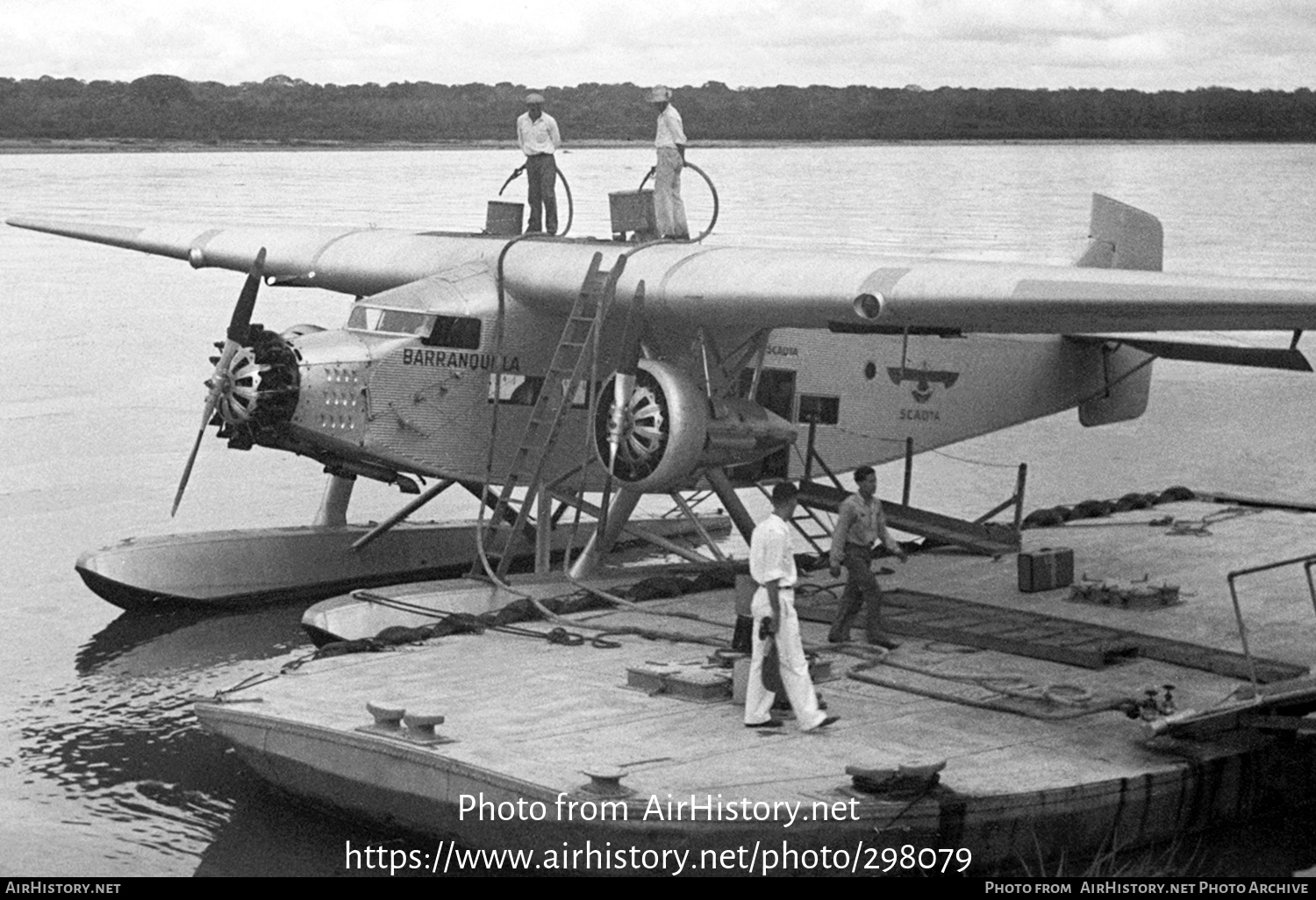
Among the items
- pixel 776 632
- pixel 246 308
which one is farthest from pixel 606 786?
pixel 246 308

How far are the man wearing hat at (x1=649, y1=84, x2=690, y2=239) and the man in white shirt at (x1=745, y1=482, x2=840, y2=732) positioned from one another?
639cm

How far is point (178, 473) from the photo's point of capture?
25312mm

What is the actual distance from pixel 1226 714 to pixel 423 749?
4723 mm

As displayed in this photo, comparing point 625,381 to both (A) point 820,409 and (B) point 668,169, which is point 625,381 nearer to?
(B) point 668,169

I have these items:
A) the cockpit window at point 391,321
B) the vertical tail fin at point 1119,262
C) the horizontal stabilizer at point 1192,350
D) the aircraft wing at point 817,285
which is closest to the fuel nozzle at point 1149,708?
the aircraft wing at point 817,285

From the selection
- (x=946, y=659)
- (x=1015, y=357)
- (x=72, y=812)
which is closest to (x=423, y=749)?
(x=72, y=812)

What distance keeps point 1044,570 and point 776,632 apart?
5402 millimetres

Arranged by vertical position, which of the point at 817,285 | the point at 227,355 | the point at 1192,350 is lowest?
the point at 1192,350

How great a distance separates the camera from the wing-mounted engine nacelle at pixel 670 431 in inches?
609

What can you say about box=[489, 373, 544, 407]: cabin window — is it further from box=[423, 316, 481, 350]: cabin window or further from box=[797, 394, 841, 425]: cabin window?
box=[797, 394, 841, 425]: cabin window

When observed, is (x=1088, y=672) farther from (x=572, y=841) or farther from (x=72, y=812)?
(x=72, y=812)

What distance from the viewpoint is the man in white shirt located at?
37.1ft

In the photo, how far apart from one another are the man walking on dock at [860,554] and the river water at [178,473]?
2.93 meters

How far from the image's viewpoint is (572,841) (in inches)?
411
